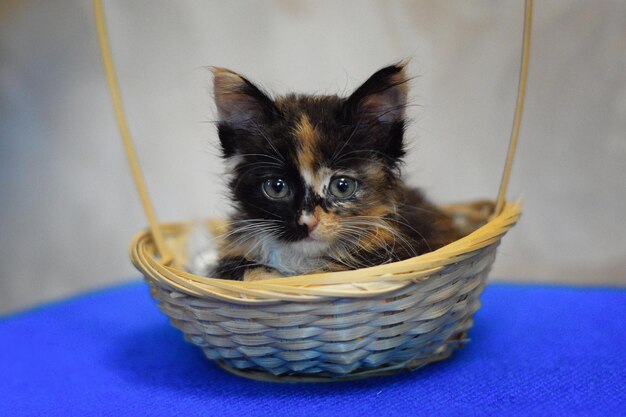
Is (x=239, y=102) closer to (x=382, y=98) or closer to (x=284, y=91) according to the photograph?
(x=382, y=98)

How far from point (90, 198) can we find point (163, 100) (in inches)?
22.7

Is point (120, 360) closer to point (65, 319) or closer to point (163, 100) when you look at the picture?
point (65, 319)

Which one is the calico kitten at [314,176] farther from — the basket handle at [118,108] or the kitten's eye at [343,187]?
the basket handle at [118,108]

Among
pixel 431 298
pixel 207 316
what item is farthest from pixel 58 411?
pixel 431 298

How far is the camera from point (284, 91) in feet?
7.39

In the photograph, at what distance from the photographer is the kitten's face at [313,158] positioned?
1291 millimetres

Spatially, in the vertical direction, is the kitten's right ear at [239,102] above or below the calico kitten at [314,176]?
above

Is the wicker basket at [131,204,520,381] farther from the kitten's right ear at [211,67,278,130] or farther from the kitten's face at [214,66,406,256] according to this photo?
the kitten's right ear at [211,67,278,130]

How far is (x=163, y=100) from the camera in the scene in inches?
99.8

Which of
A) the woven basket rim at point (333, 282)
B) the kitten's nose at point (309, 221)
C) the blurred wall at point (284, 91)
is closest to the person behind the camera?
the woven basket rim at point (333, 282)

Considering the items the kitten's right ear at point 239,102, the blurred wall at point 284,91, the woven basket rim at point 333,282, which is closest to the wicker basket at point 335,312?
the woven basket rim at point 333,282

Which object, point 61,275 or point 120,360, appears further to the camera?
point 61,275

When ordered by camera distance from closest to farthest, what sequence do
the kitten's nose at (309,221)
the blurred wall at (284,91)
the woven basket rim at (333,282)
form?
1. the woven basket rim at (333,282)
2. the kitten's nose at (309,221)
3. the blurred wall at (284,91)

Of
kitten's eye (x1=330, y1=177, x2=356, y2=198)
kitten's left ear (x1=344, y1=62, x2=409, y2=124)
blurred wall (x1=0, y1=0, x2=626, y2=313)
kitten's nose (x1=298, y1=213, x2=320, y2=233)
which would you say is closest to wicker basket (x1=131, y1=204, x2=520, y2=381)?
kitten's nose (x1=298, y1=213, x2=320, y2=233)
